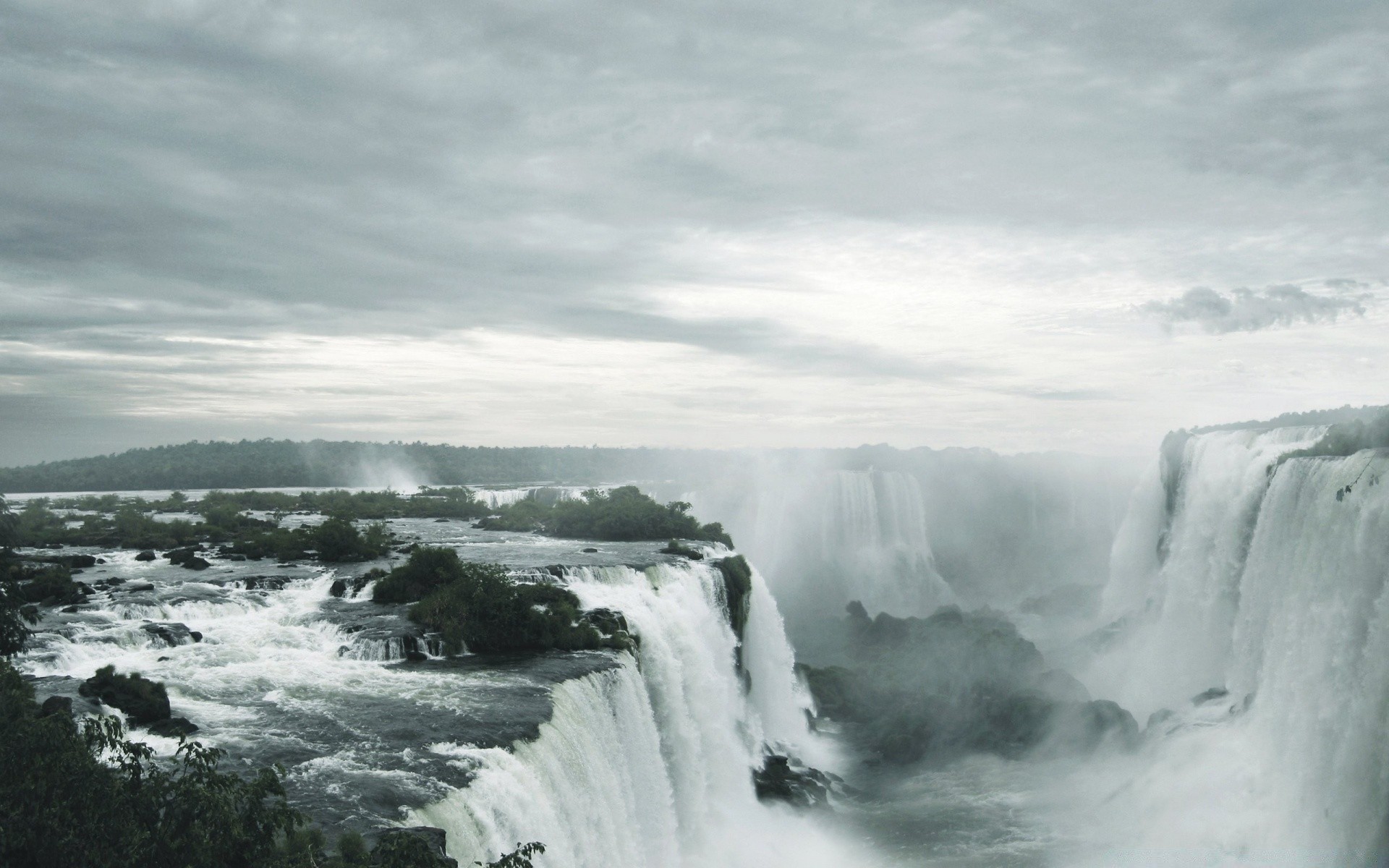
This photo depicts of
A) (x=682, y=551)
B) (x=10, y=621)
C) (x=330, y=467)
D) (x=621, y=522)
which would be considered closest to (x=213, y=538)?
(x=621, y=522)

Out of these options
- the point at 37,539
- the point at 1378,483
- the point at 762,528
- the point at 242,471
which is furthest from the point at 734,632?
the point at 242,471

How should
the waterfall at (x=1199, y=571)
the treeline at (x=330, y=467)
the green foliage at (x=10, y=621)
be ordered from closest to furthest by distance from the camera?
the green foliage at (x=10, y=621)
the waterfall at (x=1199, y=571)
the treeline at (x=330, y=467)

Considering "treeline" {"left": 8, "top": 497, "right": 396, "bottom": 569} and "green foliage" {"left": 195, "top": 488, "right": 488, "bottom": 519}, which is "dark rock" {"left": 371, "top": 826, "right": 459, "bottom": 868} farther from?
"green foliage" {"left": 195, "top": 488, "right": 488, "bottom": 519}

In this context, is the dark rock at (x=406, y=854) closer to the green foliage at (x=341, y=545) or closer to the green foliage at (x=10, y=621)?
the green foliage at (x=10, y=621)

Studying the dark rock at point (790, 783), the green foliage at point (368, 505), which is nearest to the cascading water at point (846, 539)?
the green foliage at point (368, 505)

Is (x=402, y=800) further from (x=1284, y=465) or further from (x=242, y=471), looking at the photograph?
(x=242, y=471)
